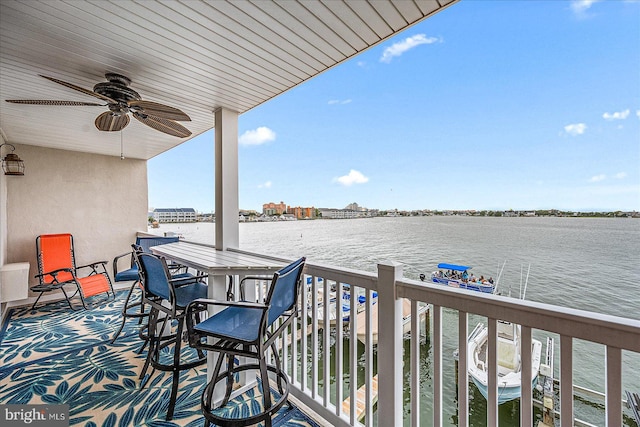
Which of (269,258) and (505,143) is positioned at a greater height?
(505,143)

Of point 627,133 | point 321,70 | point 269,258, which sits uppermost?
point 627,133

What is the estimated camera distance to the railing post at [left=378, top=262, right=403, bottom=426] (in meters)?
1.48

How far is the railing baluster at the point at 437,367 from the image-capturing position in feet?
4.45

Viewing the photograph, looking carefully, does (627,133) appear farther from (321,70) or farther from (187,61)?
(187,61)

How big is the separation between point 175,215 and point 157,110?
350 centimetres

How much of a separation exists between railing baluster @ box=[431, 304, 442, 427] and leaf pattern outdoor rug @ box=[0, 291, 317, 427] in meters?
0.94

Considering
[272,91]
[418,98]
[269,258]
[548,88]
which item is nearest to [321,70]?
[272,91]

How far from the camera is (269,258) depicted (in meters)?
2.37

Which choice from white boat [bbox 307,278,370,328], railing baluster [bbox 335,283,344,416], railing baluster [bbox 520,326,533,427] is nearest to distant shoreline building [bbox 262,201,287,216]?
white boat [bbox 307,278,370,328]

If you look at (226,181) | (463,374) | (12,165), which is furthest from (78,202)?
(463,374)

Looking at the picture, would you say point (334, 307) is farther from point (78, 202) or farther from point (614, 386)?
point (614, 386)

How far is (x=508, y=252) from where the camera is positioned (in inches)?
527

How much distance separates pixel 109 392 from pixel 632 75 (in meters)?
12.7

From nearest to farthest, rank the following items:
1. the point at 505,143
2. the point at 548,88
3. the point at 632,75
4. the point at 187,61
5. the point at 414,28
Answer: the point at 414,28 → the point at 187,61 → the point at 632,75 → the point at 548,88 → the point at 505,143
